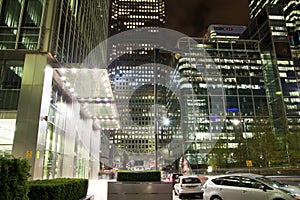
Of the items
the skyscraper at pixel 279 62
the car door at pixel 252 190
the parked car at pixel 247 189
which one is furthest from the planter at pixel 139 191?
the skyscraper at pixel 279 62

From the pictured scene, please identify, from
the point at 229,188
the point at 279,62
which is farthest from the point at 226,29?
the point at 229,188

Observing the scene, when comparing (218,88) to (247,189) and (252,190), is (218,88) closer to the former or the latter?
(247,189)

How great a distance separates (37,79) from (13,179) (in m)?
13.9

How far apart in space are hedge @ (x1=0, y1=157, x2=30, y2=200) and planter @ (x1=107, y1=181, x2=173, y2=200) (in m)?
6.86

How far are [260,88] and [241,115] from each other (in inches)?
626

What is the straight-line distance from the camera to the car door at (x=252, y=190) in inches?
359

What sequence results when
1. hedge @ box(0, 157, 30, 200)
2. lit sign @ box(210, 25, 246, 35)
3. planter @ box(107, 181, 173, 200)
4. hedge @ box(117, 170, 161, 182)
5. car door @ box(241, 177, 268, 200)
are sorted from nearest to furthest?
hedge @ box(0, 157, 30, 200) → car door @ box(241, 177, 268, 200) → planter @ box(107, 181, 173, 200) → hedge @ box(117, 170, 161, 182) → lit sign @ box(210, 25, 246, 35)

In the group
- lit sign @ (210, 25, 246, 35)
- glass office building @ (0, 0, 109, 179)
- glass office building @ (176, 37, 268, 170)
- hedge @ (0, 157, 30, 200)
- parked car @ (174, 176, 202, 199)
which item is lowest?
parked car @ (174, 176, 202, 199)

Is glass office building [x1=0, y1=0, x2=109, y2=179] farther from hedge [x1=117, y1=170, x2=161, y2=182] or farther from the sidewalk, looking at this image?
hedge [x1=117, y1=170, x2=161, y2=182]

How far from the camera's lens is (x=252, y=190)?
9.42 meters

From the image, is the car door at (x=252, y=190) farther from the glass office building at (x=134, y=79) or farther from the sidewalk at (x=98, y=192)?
the glass office building at (x=134, y=79)

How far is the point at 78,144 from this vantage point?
28.4 metres

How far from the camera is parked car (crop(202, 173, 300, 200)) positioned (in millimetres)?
8867

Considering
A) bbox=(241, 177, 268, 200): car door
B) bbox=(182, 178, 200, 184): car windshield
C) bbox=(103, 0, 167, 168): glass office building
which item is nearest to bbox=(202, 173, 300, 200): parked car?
bbox=(241, 177, 268, 200): car door
